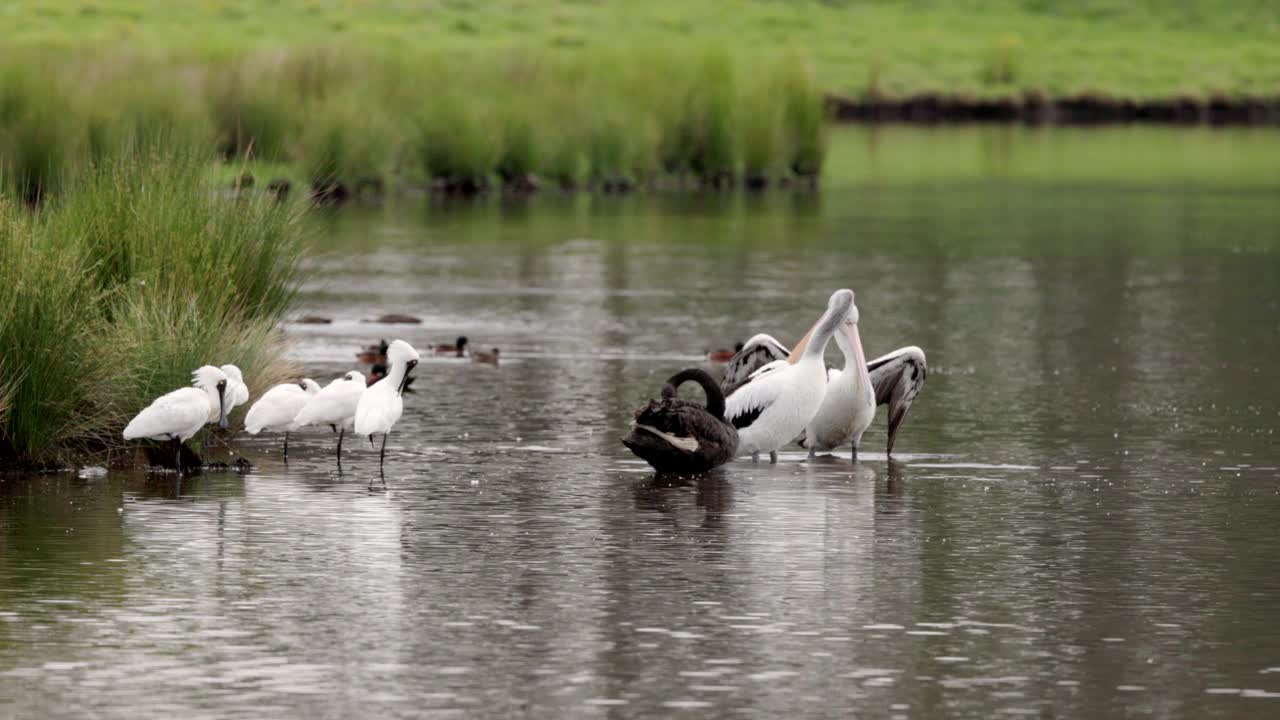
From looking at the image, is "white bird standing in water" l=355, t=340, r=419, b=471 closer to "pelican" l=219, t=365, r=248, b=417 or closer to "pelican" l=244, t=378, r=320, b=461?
"pelican" l=244, t=378, r=320, b=461

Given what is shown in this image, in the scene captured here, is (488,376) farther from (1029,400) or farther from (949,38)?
(949,38)

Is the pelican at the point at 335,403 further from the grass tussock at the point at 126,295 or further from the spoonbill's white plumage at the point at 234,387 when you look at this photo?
the grass tussock at the point at 126,295

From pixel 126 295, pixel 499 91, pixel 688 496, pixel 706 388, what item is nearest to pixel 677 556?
pixel 688 496

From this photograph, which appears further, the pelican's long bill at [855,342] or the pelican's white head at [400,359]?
the pelican's long bill at [855,342]

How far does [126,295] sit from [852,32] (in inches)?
3845

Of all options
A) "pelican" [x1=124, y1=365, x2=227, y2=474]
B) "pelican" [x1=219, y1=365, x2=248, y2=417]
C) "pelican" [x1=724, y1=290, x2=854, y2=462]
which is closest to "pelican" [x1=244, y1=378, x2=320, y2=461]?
"pelican" [x1=219, y1=365, x2=248, y2=417]

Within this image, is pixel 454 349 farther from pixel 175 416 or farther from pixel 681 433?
pixel 175 416

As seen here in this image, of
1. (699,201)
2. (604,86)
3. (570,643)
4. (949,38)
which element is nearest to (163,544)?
(570,643)

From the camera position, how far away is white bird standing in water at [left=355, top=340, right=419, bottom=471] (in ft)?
50.6

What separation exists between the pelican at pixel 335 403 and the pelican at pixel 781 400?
227 cm

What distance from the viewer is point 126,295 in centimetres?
1670

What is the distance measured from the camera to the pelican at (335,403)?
51.3 ft

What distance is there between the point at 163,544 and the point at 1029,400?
8865 mm

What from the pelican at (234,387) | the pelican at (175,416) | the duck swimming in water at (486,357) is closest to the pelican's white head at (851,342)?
the pelican at (234,387)
